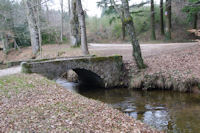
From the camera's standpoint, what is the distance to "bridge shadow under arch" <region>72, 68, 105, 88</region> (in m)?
16.9

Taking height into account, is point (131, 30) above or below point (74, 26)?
below

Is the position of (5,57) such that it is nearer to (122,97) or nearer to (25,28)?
(25,28)

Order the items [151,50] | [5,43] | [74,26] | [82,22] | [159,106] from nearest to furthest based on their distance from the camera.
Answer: [159,106], [82,22], [151,50], [74,26], [5,43]

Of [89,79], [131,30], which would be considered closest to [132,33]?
[131,30]

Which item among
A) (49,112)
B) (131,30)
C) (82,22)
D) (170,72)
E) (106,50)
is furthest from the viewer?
(106,50)

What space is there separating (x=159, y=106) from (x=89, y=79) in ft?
26.0

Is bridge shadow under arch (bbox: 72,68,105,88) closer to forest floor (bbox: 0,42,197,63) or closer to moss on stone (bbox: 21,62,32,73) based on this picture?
forest floor (bbox: 0,42,197,63)

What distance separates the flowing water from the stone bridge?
1.02 m

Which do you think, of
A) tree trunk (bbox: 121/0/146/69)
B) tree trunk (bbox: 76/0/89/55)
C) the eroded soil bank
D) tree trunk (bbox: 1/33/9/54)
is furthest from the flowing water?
tree trunk (bbox: 1/33/9/54)

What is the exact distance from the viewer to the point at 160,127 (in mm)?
8727

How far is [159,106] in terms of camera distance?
1170cm

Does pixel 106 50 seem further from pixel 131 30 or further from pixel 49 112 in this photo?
pixel 49 112

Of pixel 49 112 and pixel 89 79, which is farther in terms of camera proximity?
pixel 89 79

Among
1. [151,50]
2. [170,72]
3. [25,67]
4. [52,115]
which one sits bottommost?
[52,115]
